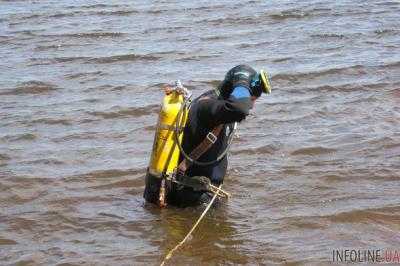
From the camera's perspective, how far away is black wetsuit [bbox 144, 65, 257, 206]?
5.82 metres

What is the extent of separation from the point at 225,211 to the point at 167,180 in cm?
84

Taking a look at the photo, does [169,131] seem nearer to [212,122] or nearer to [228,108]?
[212,122]

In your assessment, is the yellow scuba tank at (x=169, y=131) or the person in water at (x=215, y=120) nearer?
the person in water at (x=215, y=120)

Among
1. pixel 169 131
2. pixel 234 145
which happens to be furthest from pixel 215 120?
pixel 234 145

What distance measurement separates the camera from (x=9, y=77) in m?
11.8

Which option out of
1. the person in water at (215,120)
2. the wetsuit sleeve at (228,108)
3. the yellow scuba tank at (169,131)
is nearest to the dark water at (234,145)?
the person in water at (215,120)

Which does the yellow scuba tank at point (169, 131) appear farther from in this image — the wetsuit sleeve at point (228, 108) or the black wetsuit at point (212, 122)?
the wetsuit sleeve at point (228, 108)

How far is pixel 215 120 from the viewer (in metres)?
6.04

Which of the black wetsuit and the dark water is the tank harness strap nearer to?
the black wetsuit

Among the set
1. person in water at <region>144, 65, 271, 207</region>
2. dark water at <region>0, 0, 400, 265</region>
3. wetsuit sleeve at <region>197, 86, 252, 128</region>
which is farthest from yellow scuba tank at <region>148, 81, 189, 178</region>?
dark water at <region>0, 0, 400, 265</region>

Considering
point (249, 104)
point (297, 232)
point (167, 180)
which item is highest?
point (249, 104)

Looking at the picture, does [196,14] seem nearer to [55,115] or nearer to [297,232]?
[55,115]

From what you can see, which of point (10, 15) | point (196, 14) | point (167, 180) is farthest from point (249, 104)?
point (10, 15)

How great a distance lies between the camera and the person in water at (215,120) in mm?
5809
